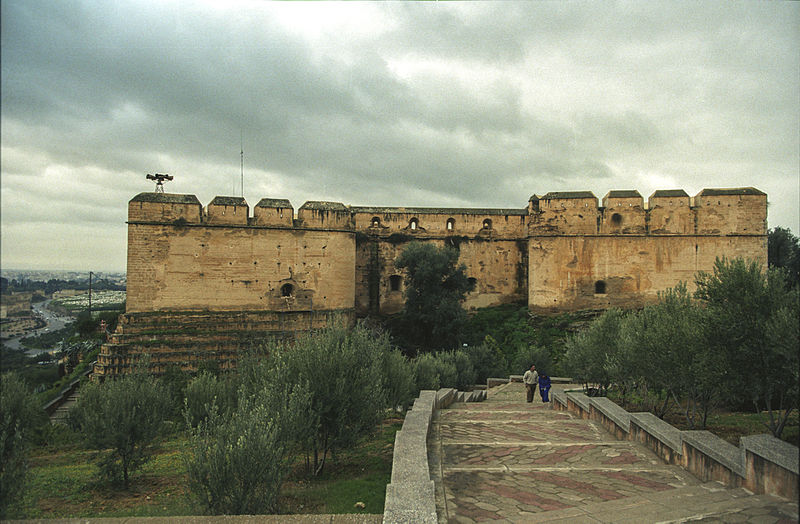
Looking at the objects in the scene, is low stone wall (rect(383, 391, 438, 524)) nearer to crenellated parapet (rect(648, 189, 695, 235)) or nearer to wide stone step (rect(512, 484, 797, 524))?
wide stone step (rect(512, 484, 797, 524))

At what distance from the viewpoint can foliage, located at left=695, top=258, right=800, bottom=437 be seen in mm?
4902

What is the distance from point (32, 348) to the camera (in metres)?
5.08

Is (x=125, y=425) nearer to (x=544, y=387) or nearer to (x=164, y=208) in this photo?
(x=544, y=387)

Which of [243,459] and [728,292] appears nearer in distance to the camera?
[243,459]

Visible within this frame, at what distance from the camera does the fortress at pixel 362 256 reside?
17.2 m

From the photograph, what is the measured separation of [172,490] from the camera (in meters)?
7.00

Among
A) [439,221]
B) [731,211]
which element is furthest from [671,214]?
[439,221]

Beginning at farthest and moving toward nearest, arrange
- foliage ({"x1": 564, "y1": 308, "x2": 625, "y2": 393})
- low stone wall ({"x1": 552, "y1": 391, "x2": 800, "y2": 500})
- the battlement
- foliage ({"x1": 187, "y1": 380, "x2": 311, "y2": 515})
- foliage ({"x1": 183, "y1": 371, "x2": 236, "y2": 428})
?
the battlement, foliage ({"x1": 564, "y1": 308, "x2": 625, "y2": 393}), foliage ({"x1": 183, "y1": 371, "x2": 236, "y2": 428}), foliage ({"x1": 187, "y1": 380, "x2": 311, "y2": 515}), low stone wall ({"x1": 552, "y1": 391, "x2": 800, "y2": 500})

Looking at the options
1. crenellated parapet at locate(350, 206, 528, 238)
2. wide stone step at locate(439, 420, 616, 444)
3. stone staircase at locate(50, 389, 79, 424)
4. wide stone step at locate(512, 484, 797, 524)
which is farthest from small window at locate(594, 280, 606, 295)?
stone staircase at locate(50, 389, 79, 424)

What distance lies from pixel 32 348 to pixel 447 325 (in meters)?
16.5

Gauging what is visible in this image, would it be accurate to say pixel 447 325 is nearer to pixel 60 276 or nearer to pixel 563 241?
pixel 563 241

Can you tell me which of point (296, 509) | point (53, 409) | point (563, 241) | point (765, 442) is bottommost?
point (53, 409)

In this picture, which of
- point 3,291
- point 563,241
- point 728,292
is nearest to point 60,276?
point 3,291

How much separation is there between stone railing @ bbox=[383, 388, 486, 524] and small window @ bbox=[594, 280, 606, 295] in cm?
1668
